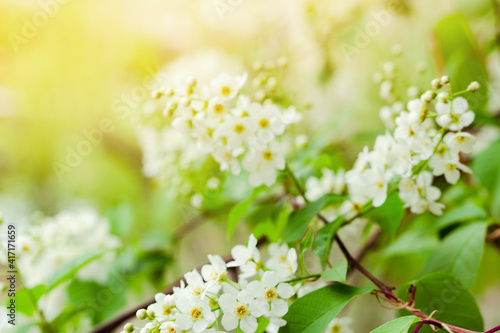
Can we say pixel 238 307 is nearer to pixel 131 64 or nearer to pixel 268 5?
pixel 268 5

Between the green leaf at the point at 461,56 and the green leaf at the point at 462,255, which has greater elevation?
the green leaf at the point at 461,56

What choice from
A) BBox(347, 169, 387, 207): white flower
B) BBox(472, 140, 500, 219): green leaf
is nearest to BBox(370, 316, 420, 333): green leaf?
BBox(347, 169, 387, 207): white flower

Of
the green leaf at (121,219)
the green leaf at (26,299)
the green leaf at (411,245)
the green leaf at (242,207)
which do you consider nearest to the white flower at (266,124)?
the green leaf at (242,207)

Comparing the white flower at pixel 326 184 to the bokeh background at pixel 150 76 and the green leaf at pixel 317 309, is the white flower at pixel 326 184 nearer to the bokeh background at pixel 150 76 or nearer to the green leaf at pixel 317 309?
the bokeh background at pixel 150 76

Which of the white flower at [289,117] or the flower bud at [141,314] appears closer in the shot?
the flower bud at [141,314]

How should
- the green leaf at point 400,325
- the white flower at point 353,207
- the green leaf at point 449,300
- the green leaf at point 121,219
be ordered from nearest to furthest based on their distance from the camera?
the green leaf at point 400,325, the green leaf at point 449,300, the white flower at point 353,207, the green leaf at point 121,219

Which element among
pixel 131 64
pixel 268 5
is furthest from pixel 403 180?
pixel 131 64
